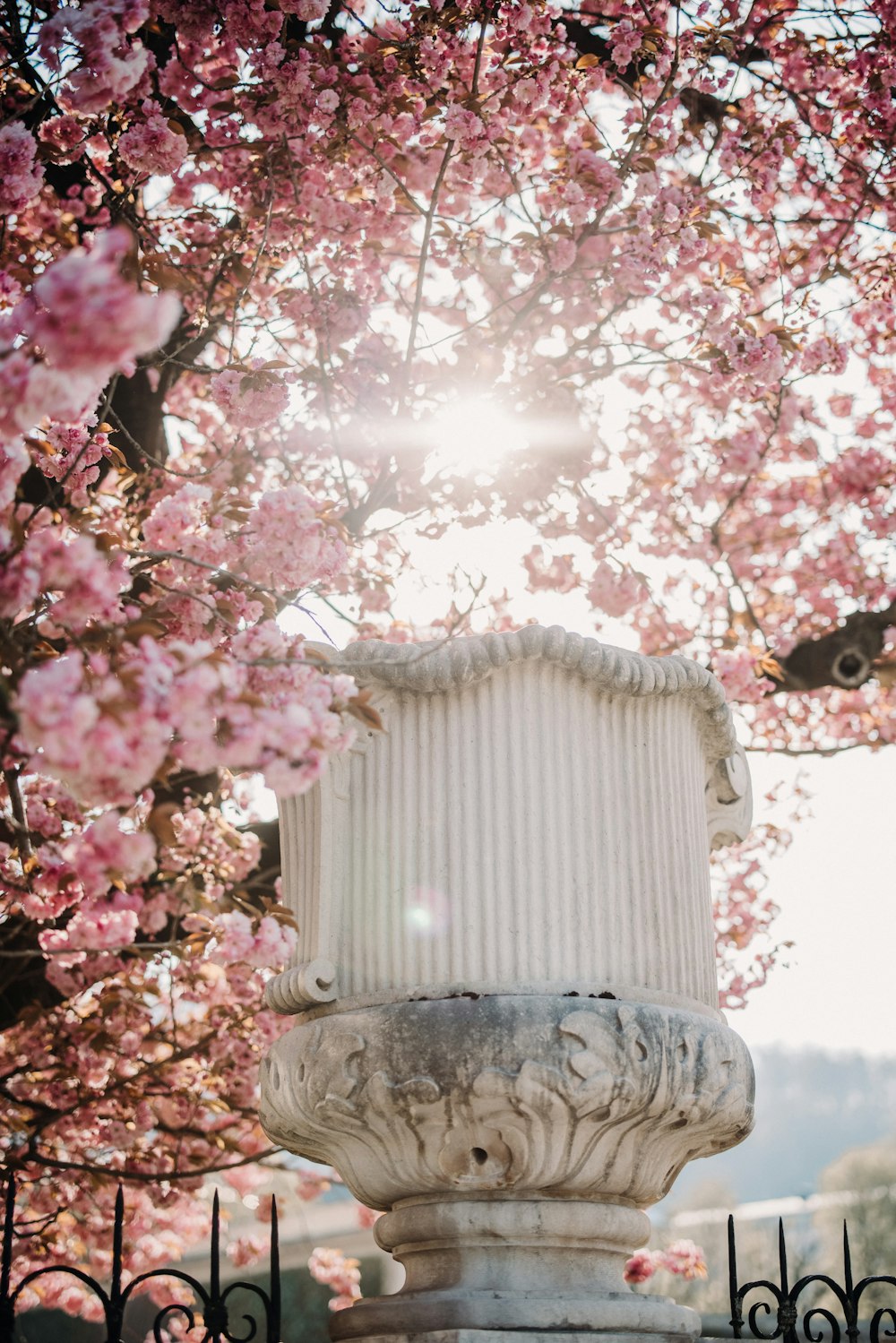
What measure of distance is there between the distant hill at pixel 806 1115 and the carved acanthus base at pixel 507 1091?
279 feet

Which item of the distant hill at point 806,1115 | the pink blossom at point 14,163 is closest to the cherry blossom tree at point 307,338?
the pink blossom at point 14,163

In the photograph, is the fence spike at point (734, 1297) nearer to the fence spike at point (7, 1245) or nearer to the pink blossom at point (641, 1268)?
the fence spike at point (7, 1245)

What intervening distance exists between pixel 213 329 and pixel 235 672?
3.17 meters

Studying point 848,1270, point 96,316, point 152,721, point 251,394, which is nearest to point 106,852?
point 152,721

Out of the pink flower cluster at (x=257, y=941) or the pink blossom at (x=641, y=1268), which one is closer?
the pink flower cluster at (x=257, y=941)

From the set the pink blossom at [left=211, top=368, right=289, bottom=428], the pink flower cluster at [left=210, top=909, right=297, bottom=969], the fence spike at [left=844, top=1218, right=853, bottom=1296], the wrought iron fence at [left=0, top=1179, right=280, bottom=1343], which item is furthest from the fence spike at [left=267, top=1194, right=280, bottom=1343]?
the pink blossom at [left=211, top=368, right=289, bottom=428]

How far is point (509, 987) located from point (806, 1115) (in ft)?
332

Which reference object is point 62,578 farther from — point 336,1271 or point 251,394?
point 336,1271

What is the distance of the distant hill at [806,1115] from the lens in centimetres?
8906

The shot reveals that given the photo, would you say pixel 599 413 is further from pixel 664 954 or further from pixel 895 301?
pixel 664 954

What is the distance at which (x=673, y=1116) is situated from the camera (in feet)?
10.5

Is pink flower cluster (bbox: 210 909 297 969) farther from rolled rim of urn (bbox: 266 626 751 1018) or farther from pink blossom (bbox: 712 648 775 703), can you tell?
pink blossom (bbox: 712 648 775 703)

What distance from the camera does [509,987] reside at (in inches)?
124

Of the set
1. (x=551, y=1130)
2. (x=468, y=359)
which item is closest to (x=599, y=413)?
(x=468, y=359)
